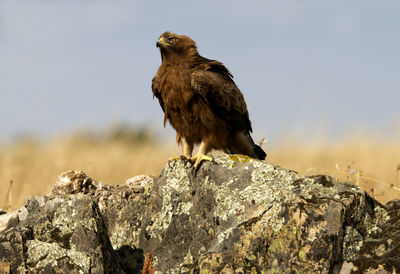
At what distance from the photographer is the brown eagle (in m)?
5.76

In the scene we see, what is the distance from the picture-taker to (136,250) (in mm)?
4215

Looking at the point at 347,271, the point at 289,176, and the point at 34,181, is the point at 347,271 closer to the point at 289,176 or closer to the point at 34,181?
the point at 289,176

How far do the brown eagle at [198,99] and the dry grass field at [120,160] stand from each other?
1.32 metres

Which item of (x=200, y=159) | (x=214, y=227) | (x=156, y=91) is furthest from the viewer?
(x=156, y=91)

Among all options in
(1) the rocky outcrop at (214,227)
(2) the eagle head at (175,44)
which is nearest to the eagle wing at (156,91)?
(2) the eagle head at (175,44)

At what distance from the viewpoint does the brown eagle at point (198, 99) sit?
5.76m

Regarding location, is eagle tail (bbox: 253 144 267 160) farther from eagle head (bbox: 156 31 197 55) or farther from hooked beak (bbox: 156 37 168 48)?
hooked beak (bbox: 156 37 168 48)

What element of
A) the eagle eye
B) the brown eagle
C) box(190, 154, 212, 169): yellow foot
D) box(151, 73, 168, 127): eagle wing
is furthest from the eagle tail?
box(190, 154, 212, 169): yellow foot

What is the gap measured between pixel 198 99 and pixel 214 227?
2122mm

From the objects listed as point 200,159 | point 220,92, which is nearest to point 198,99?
point 220,92

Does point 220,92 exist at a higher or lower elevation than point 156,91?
lower

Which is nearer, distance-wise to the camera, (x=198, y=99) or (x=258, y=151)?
(x=198, y=99)

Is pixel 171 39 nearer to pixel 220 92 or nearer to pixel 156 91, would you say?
pixel 156 91

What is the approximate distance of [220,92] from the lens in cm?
583
